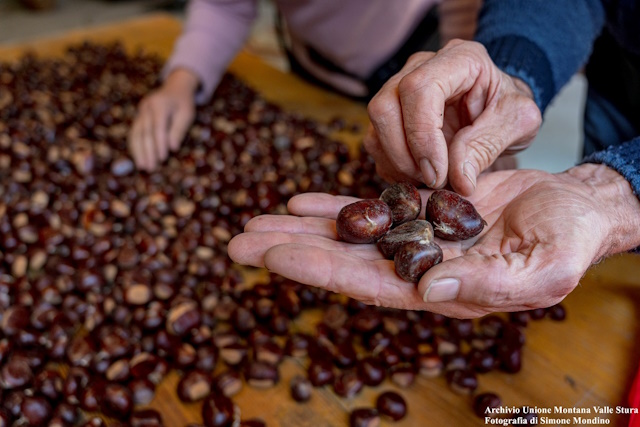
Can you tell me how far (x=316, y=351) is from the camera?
110cm

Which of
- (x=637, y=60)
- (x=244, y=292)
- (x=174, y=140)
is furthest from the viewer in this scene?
(x=174, y=140)

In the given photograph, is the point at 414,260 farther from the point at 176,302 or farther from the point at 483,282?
the point at 176,302

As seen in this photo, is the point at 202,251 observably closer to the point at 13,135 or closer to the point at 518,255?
the point at 518,255

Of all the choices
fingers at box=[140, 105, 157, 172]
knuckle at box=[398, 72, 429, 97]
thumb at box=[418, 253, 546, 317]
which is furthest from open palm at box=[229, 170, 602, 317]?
fingers at box=[140, 105, 157, 172]

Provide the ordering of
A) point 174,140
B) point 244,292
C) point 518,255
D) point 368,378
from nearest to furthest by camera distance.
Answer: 1. point 518,255
2. point 368,378
3. point 244,292
4. point 174,140

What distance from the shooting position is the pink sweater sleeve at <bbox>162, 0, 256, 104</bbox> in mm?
1950

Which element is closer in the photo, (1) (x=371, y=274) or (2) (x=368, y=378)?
(1) (x=371, y=274)

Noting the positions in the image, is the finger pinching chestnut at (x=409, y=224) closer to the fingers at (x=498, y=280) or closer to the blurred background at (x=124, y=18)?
the fingers at (x=498, y=280)

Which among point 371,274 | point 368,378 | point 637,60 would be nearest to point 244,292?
point 368,378

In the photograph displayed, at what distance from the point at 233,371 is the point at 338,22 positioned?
1.27 meters

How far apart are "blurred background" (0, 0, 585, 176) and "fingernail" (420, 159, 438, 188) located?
189cm

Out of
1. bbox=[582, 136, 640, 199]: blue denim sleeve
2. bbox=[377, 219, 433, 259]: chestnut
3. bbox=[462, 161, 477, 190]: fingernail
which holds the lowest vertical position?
bbox=[377, 219, 433, 259]: chestnut

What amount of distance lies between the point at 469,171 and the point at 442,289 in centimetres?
24

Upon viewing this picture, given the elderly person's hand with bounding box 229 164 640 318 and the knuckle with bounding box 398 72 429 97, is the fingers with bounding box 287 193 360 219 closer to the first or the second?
the elderly person's hand with bounding box 229 164 640 318
